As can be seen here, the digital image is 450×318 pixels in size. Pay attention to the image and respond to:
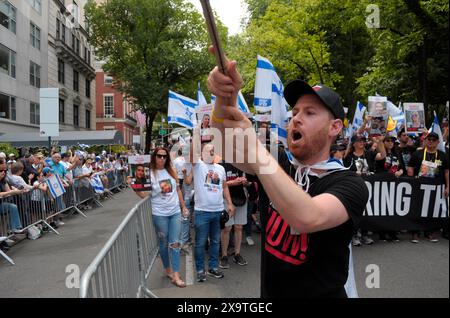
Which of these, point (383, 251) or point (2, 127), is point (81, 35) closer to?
point (2, 127)

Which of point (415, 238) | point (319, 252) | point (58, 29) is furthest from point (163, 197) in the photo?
point (58, 29)

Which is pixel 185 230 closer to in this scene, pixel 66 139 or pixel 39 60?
pixel 66 139

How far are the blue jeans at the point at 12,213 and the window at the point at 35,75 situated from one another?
916 inches

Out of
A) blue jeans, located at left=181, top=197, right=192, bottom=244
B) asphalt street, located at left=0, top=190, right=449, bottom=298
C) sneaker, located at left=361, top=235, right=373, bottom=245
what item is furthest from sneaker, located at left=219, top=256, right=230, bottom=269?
sneaker, located at left=361, top=235, right=373, bottom=245

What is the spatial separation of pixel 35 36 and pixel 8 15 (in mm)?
4450

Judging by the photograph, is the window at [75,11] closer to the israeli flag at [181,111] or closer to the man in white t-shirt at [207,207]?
the israeli flag at [181,111]

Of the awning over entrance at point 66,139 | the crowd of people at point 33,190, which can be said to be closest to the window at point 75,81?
the awning over entrance at point 66,139

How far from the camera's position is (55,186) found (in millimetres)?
9719

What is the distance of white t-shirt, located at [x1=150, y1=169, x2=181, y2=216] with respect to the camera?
5.43m

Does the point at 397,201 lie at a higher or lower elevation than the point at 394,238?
higher

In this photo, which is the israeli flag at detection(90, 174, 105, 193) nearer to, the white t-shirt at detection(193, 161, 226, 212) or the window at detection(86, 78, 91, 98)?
the white t-shirt at detection(193, 161, 226, 212)

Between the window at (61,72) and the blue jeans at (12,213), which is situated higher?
the window at (61,72)

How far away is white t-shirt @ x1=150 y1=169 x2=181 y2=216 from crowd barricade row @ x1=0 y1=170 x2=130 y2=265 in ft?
9.83

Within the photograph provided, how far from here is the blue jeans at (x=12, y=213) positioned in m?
7.41
